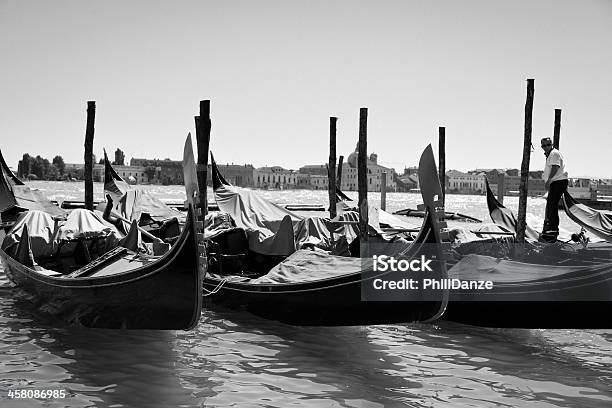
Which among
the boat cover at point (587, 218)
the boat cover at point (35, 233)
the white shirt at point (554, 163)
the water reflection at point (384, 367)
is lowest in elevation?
the water reflection at point (384, 367)

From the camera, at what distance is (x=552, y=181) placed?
7.20 metres

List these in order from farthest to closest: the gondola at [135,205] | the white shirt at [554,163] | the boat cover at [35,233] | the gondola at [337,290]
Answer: the gondola at [135,205], the white shirt at [554,163], the boat cover at [35,233], the gondola at [337,290]

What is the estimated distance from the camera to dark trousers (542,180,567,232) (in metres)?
7.23

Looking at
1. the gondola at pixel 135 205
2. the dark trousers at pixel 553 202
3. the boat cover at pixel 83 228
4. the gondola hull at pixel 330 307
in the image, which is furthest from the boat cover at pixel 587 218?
the boat cover at pixel 83 228

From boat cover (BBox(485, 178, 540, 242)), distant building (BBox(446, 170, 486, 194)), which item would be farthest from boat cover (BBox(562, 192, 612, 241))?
distant building (BBox(446, 170, 486, 194))

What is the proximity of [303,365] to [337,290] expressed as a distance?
71cm

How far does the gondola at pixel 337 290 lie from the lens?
15.9ft

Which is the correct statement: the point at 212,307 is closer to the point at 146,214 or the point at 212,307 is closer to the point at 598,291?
the point at 598,291

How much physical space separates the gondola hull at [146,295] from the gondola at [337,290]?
1.06 meters

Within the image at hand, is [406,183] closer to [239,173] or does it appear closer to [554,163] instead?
[239,173]

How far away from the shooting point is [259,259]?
717cm

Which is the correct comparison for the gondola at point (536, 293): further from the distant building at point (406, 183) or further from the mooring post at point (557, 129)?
the distant building at point (406, 183)

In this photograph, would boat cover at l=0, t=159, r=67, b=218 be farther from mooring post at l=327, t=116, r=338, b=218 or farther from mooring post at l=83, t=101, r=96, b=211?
mooring post at l=327, t=116, r=338, b=218

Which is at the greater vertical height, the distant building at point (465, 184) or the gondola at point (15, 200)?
the distant building at point (465, 184)
